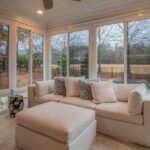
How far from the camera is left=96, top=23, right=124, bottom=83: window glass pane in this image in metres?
3.40

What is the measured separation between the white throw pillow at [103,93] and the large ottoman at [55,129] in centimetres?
65

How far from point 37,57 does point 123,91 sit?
2.82 metres

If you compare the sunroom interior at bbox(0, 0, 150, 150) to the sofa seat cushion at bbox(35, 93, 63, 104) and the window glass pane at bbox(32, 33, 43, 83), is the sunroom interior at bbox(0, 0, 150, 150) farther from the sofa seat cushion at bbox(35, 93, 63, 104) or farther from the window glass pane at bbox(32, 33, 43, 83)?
the sofa seat cushion at bbox(35, 93, 63, 104)

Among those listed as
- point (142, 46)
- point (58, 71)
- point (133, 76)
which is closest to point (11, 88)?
point (58, 71)

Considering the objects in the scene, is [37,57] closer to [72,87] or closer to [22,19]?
[22,19]

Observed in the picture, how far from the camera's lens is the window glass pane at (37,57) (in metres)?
4.26

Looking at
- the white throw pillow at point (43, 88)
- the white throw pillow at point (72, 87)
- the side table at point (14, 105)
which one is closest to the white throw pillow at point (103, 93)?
the white throw pillow at point (72, 87)

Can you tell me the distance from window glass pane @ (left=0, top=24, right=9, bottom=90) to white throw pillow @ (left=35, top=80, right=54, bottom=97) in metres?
0.85

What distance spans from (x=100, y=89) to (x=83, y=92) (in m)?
0.39

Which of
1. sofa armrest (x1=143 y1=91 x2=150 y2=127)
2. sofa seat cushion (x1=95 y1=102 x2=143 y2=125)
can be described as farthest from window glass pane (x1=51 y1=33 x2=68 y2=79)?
sofa armrest (x1=143 y1=91 x2=150 y2=127)

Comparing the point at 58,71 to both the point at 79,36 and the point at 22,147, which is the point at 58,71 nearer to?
the point at 79,36

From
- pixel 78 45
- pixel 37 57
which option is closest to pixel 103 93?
pixel 78 45

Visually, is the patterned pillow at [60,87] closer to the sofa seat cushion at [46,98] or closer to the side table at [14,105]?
the sofa seat cushion at [46,98]

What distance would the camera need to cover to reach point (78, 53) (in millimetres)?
4074
